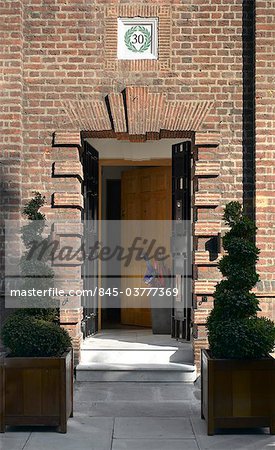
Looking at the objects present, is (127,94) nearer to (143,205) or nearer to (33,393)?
(143,205)

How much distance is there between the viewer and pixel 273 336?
6426 mm

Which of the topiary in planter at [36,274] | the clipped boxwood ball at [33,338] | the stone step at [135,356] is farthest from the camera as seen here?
the stone step at [135,356]

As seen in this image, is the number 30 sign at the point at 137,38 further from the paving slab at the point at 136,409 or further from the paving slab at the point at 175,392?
the paving slab at the point at 136,409

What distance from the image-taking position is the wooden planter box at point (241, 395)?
20.5 feet

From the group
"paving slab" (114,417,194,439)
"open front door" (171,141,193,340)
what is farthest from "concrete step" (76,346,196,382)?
"paving slab" (114,417,194,439)

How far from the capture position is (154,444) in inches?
237

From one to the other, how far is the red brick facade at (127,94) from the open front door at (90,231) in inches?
26.5

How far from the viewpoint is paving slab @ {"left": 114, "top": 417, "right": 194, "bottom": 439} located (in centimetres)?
630

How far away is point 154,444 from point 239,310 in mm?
1453

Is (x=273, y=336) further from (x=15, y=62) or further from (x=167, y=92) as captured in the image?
(x=15, y=62)

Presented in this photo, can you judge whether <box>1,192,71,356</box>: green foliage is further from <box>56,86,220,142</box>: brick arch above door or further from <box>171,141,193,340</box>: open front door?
<box>171,141,193,340</box>: open front door

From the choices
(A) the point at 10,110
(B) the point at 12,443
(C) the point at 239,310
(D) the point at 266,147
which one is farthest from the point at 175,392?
(A) the point at 10,110

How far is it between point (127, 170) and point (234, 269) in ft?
17.8

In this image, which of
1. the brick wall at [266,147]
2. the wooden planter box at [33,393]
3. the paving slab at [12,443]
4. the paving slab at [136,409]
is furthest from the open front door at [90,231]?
the paving slab at [12,443]
